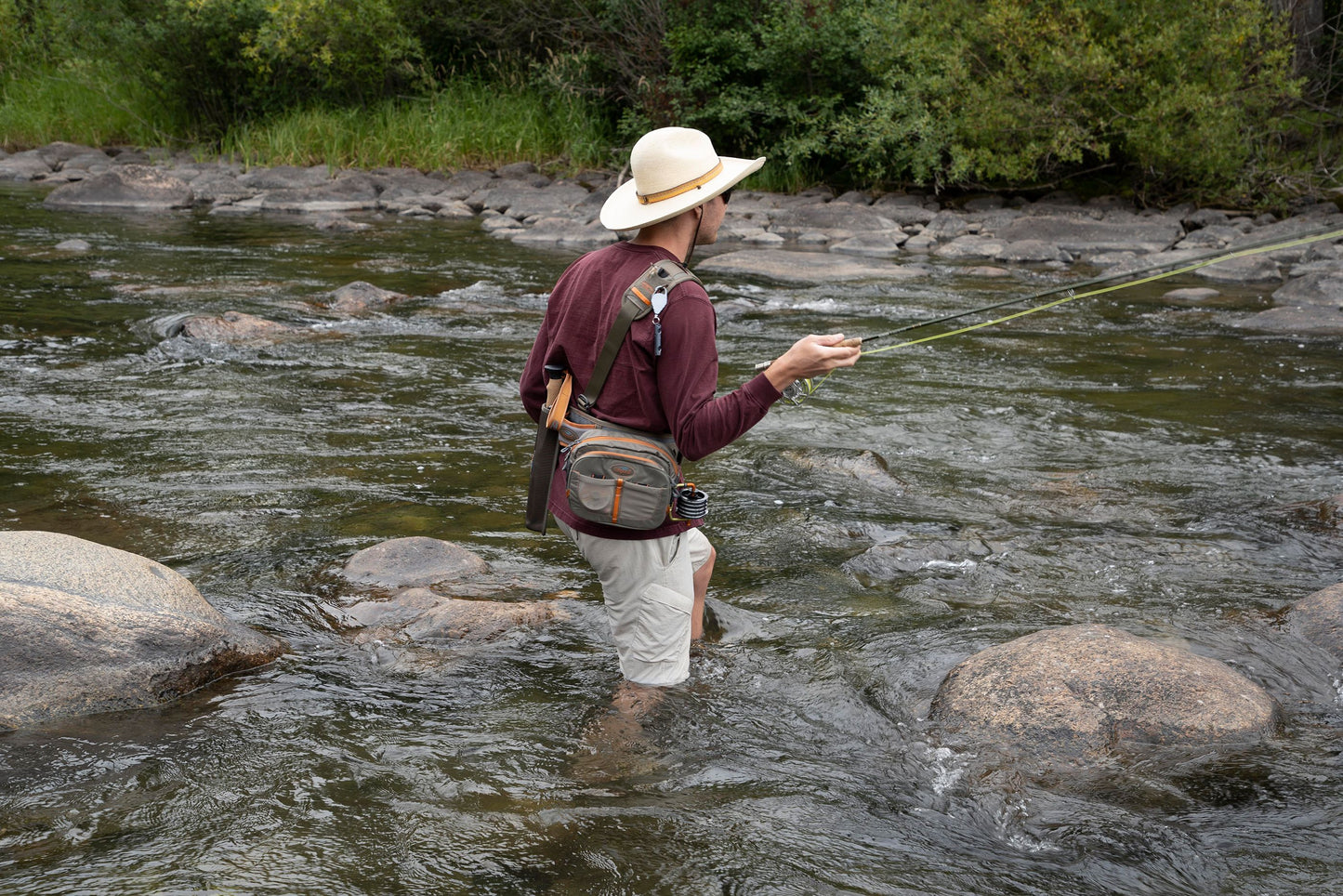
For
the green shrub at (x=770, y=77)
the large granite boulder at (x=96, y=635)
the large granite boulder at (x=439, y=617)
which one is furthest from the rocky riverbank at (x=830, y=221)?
the large granite boulder at (x=96, y=635)

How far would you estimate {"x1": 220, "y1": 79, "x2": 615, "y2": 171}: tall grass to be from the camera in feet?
69.6

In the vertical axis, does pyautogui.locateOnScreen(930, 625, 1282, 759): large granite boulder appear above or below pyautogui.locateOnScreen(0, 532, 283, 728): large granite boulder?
below

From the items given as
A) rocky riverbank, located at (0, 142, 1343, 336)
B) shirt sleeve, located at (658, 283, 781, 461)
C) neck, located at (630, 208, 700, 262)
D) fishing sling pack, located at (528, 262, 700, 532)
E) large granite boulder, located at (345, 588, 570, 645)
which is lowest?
rocky riverbank, located at (0, 142, 1343, 336)

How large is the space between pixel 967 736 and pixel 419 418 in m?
4.58

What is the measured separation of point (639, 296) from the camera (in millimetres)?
2957

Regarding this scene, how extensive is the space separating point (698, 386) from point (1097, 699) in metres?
1.65

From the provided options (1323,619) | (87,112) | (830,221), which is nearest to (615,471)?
(1323,619)

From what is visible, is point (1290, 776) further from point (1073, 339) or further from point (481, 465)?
point (1073, 339)

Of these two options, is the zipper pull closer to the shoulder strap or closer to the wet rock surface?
the shoulder strap

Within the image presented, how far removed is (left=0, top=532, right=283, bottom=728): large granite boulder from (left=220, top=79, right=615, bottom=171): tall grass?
57.9ft

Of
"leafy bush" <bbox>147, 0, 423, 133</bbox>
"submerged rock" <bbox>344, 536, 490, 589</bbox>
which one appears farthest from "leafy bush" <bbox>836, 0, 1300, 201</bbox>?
"submerged rock" <bbox>344, 536, 490, 589</bbox>

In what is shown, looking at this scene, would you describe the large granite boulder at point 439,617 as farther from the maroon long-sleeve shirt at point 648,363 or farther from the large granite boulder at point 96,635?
the maroon long-sleeve shirt at point 648,363

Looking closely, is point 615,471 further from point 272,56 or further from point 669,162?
point 272,56

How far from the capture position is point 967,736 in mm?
3574
